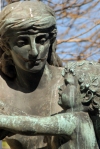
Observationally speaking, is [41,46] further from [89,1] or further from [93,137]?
[89,1]

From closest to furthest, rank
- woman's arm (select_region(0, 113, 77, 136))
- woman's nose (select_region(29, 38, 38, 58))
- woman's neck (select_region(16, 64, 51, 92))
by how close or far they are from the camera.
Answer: woman's arm (select_region(0, 113, 77, 136)) → woman's nose (select_region(29, 38, 38, 58)) → woman's neck (select_region(16, 64, 51, 92))

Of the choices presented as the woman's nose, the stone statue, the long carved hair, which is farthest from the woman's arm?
the long carved hair

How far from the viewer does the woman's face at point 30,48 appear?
2402mm

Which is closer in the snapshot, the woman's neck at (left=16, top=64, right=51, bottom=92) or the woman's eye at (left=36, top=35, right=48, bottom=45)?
the woman's eye at (left=36, top=35, right=48, bottom=45)

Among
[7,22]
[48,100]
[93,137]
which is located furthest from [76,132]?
[7,22]

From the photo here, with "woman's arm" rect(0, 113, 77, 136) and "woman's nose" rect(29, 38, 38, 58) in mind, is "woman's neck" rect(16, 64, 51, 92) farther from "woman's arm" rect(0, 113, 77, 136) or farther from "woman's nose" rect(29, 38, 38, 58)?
"woman's arm" rect(0, 113, 77, 136)

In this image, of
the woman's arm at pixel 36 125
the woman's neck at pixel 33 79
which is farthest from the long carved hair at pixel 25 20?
the woman's arm at pixel 36 125

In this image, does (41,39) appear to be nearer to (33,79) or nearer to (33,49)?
(33,49)

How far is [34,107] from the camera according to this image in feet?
8.71

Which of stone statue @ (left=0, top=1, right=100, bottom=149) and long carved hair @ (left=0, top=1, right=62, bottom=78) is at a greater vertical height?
long carved hair @ (left=0, top=1, right=62, bottom=78)

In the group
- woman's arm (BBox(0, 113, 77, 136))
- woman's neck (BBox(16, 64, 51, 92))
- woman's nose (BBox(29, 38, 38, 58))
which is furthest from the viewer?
woman's neck (BBox(16, 64, 51, 92))

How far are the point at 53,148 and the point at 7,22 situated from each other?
2.29 feet

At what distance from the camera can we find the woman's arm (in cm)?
211

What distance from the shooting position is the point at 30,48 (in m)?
2.41
